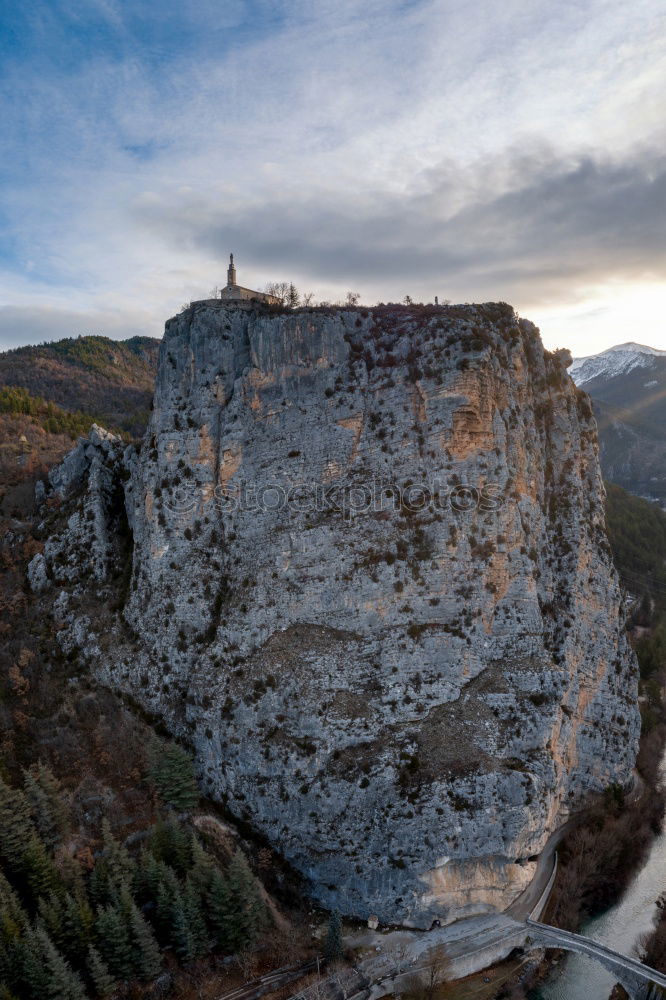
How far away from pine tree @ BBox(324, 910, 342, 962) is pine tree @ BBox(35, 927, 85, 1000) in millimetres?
13137

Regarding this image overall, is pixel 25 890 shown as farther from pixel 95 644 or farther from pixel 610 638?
pixel 610 638

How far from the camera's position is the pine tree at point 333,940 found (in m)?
35.7

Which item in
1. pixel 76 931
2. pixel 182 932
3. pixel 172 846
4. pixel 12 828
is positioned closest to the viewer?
pixel 76 931

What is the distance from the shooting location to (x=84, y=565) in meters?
52.2

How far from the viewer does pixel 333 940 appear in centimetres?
3566

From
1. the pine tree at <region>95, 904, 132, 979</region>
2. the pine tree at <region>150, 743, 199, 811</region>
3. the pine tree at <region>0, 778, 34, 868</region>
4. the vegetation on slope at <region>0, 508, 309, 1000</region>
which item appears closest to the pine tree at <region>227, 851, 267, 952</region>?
the vegetation on slope at <region>0, 508, 309, 1000</region>

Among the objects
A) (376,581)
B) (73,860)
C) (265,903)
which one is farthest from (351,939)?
(376,581)

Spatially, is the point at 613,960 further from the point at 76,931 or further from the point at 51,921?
the point at 51,921

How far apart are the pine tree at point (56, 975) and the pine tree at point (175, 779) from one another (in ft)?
36.5

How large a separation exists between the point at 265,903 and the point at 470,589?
23353 millimetres

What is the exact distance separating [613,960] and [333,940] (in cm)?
1650

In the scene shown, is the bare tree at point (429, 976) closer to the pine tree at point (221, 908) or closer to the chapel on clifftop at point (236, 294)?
the pine tree at point (221, 908)

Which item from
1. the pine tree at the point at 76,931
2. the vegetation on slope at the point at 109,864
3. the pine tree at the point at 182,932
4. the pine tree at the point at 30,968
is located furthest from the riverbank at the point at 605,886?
the pine tree at the point at 30,968

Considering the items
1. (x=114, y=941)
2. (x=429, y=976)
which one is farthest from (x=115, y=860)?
(x=429, y=976)
